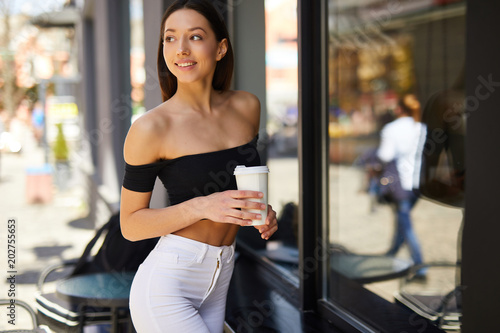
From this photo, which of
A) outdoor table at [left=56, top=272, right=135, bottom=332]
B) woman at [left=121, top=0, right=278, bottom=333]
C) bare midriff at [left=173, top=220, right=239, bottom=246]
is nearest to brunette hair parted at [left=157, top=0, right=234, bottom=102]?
woman at [left=121, top=0, right=278, bottom=333]

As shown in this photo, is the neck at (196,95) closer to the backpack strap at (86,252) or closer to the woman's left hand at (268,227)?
the woman's left hand at (268,227)

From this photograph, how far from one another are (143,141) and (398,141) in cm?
591

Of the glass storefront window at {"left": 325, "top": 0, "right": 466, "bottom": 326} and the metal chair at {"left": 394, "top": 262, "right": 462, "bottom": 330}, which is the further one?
the glass storefront window at {"left": 325, "top": 0, "right": 466, "bottom": 326}

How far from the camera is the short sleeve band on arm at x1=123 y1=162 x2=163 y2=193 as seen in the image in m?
1.44

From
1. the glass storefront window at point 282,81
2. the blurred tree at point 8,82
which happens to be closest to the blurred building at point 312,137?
the glass storefront window at point 282,81

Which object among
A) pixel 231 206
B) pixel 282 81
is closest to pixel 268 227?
pixel 231 206

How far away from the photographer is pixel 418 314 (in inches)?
104

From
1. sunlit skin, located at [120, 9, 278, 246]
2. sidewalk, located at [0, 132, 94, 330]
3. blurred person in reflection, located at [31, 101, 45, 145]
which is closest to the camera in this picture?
sunlit skin, located at [120, 9, 278, 246]

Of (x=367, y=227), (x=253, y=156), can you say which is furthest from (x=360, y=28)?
(x=253, y=156)

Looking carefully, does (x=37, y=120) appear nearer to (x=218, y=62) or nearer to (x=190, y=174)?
(x=218, y=62)

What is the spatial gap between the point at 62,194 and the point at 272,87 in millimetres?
7622

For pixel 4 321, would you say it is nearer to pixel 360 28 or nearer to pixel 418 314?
pixel 418 314

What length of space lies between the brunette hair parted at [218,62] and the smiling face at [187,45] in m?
0.02

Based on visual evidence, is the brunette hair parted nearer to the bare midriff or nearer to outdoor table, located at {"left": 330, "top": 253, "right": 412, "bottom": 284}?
the bare midriff
